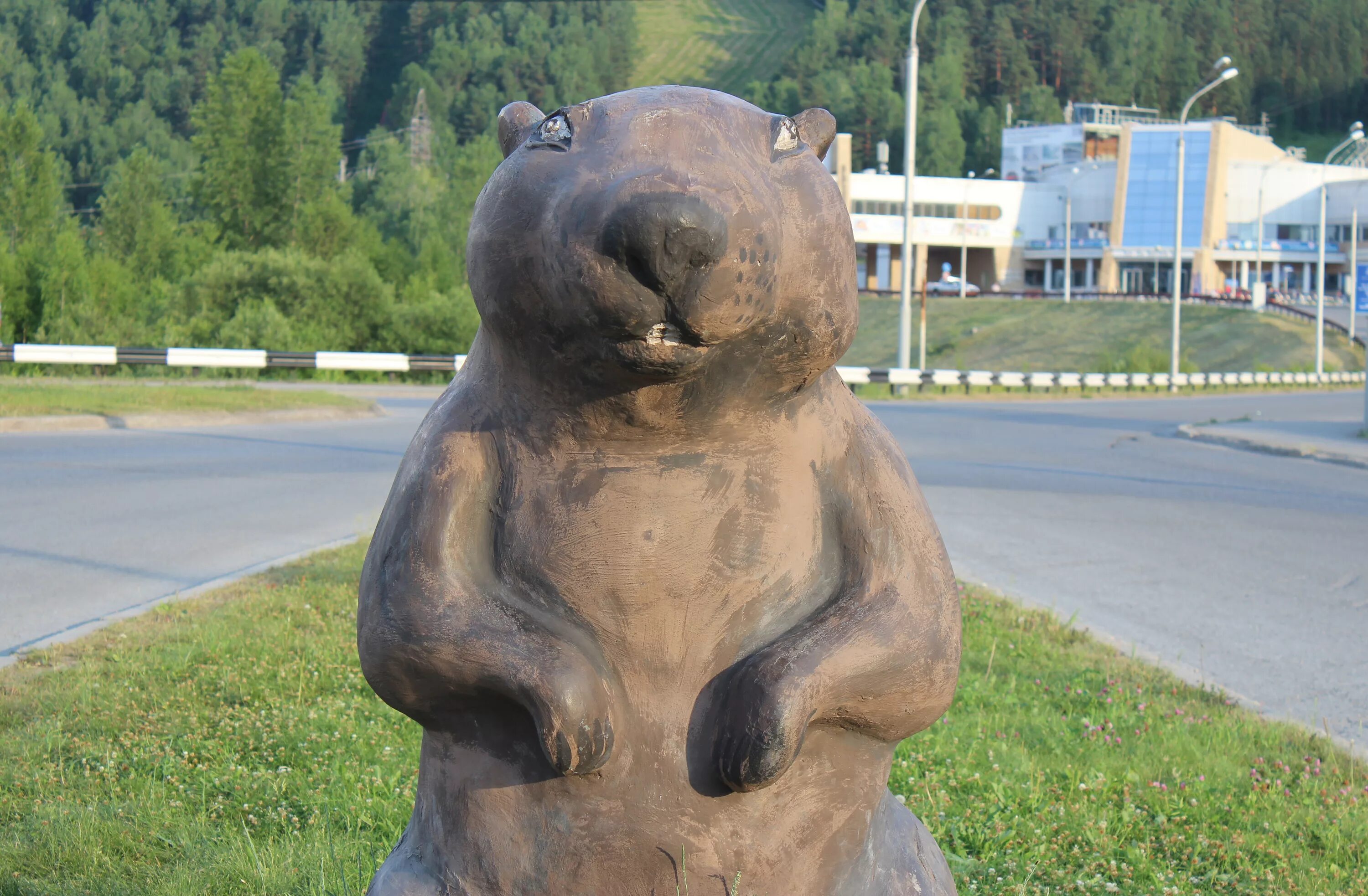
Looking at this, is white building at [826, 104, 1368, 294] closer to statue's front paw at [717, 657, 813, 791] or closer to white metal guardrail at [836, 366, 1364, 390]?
white metal guardrail at [836, 366, 1364, 390]

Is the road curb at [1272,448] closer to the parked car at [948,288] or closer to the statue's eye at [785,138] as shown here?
the statue's eye at [785,138]

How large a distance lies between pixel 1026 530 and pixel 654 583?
7.75 meters

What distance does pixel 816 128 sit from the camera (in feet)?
6.64

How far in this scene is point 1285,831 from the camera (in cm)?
383

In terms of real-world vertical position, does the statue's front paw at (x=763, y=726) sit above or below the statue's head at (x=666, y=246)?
below

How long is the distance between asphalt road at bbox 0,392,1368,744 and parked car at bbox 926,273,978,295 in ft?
196

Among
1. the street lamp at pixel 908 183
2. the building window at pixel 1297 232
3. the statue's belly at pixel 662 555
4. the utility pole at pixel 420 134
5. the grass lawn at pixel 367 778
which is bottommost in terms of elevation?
the grass lawn at pixel 367 778

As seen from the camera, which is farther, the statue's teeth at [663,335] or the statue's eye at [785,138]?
the statue's eye at [785,138]

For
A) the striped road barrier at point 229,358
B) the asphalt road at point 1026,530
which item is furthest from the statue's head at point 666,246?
the striped road barrier at point 229,358

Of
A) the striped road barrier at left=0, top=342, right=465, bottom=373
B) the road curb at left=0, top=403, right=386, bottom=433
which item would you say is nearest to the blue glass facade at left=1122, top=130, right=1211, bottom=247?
the striped road barrier at left=0, top=342, right=465, bottom=373

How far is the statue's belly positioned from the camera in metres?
1.94

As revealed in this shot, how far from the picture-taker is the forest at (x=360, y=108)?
959 inches

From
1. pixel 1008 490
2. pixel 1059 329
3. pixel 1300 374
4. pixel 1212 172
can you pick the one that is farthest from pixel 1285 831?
pixel 1212 172

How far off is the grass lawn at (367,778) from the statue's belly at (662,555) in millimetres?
1450
